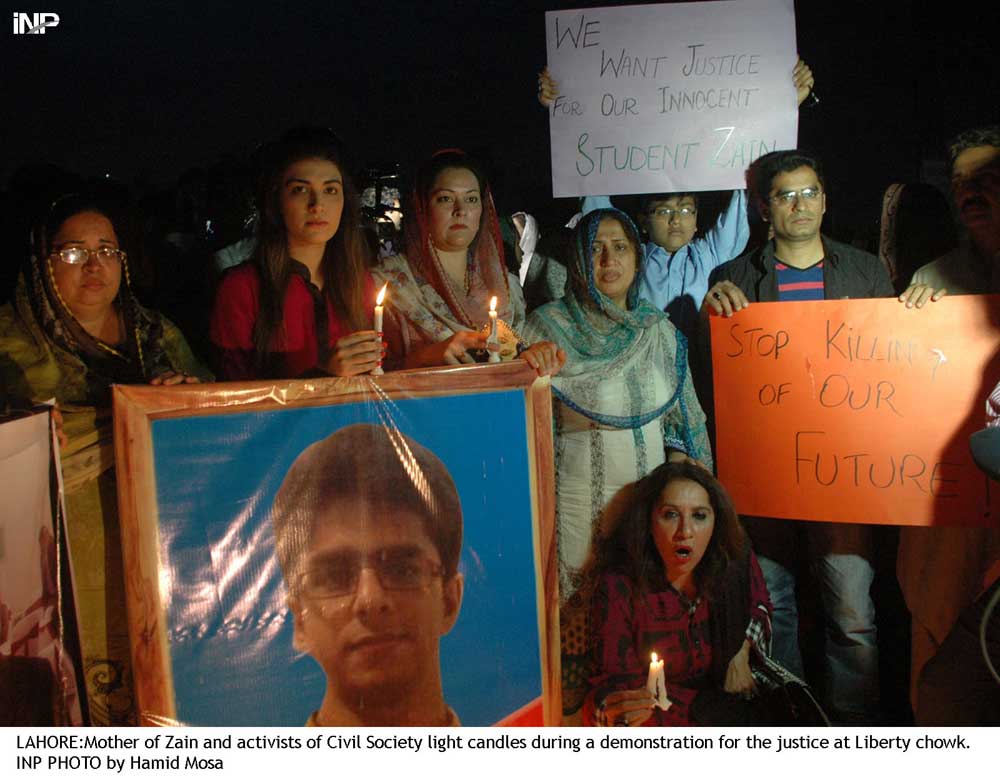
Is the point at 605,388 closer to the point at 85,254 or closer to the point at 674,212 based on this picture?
the point at 674,212

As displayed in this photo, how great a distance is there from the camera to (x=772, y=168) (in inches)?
94.3

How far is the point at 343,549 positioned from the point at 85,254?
3.17 feet

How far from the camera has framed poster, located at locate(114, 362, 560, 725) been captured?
76.5 inches

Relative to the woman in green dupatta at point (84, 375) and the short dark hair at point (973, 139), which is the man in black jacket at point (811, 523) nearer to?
the short dark hair at point (973, 139)

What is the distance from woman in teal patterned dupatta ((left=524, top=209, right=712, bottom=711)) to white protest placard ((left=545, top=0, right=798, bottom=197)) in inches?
7.6

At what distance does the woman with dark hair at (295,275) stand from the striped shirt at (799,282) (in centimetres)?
119

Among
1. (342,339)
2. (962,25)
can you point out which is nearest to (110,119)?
(342,339)

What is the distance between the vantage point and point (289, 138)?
7.46 ft

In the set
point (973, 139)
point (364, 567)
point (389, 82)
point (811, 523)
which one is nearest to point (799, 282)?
point (973, 139)

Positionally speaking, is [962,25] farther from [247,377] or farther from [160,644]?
[160,644]

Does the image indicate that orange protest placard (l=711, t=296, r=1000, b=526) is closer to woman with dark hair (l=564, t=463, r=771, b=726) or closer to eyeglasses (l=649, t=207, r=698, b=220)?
woman with dark hair (l=564, t=463, r=771, b=726)

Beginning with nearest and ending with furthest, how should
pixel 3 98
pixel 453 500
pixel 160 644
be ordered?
1. pixel 160 644
2. pixel 453 500
3. pixel 3 98

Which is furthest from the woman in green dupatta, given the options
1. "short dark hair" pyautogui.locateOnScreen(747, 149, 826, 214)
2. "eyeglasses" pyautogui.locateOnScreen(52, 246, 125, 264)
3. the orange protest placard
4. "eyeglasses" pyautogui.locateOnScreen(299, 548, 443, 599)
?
"short dark hair" pyautogui.locateOnScreen(747, 149, 826, 214)

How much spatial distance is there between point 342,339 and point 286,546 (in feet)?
1.71
